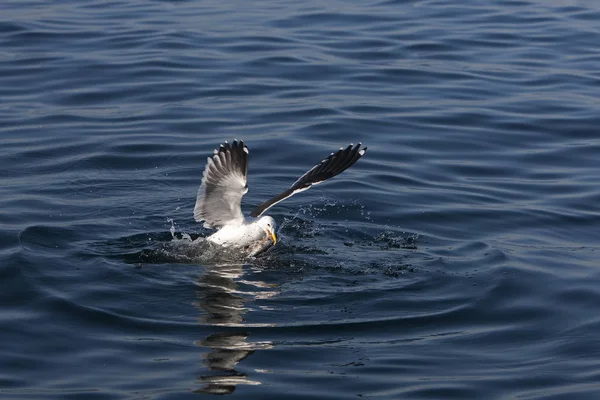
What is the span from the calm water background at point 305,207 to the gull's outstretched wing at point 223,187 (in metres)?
0.43

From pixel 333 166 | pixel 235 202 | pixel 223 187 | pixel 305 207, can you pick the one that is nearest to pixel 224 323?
pixel 223 187

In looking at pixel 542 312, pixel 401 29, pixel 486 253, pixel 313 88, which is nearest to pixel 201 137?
pixel 313 88

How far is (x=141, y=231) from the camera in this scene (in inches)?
436

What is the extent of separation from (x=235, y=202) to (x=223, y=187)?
282mm

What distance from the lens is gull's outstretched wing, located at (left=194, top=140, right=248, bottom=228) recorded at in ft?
32.7

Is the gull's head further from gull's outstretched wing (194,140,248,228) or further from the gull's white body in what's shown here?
gull's outstretched wing (194,140,248,228)

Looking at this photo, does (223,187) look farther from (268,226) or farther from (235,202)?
(268,226)

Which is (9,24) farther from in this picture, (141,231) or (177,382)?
(177,382)

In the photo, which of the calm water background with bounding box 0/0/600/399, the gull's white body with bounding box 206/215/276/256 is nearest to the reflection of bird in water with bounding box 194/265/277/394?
the calm water background with bounding box 0/0/600/399

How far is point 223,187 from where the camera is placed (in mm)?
10289

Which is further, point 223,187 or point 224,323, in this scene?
point 223,187

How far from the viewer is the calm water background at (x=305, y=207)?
811 cm

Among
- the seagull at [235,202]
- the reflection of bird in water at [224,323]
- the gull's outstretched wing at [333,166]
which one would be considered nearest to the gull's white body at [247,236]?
the seagull at [235,202]

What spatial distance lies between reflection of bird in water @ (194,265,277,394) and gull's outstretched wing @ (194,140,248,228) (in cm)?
59
